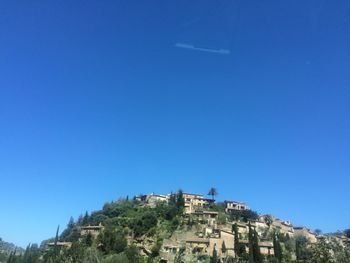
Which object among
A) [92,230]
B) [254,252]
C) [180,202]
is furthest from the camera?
[180,202]

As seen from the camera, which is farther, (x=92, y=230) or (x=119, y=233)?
(x=92, y=230)

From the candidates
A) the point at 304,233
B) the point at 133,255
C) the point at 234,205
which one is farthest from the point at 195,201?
the point at 133,255

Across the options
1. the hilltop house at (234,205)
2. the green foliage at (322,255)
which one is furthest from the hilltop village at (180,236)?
the green foliage at (322,255)

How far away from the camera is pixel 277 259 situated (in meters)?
77.4

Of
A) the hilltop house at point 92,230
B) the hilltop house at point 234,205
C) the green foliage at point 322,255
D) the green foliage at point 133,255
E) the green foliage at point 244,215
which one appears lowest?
the green foliage at point 322,255

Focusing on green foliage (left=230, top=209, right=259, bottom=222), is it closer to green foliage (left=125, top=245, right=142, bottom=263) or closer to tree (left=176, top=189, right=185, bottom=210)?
tree (left=176, top=189, right=185, bottom=210)

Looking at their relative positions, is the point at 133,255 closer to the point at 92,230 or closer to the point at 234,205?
the point at 92,230

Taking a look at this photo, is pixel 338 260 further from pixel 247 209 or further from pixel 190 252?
pixel 247 209

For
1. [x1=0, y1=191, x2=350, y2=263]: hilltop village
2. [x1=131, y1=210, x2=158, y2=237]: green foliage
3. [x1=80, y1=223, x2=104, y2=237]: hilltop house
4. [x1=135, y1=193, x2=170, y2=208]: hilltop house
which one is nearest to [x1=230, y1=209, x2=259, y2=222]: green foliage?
[x1=0, y1=191, x2=350, y2=263]: hilltop village

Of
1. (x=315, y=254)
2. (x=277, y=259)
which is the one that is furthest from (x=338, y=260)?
(x=277, y=259)

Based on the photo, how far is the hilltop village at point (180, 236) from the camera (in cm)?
8331

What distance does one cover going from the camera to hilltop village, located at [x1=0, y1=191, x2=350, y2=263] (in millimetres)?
83312

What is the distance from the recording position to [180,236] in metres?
101

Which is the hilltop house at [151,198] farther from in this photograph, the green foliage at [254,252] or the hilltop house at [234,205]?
the green foliage at [254,252]
